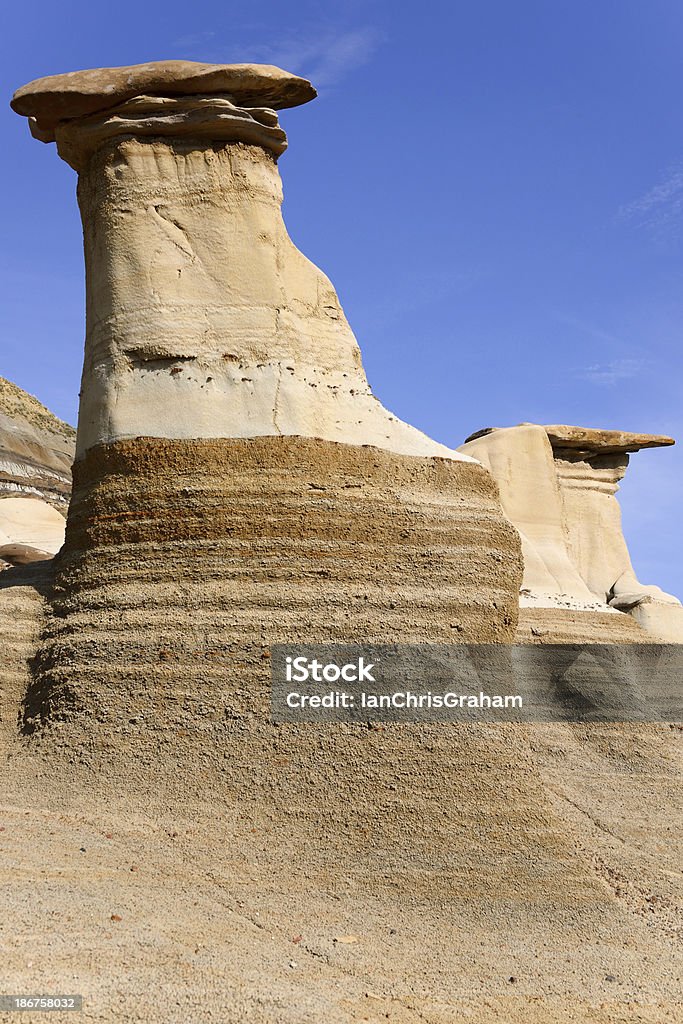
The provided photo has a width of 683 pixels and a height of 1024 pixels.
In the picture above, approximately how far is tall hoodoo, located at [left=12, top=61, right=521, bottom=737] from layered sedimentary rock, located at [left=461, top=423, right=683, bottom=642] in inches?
276

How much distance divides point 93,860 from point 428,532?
412 cm

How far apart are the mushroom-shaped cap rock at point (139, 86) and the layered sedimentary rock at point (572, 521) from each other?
347 inches

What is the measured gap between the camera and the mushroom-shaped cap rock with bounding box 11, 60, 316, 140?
11.5m

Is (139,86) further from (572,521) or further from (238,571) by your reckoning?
(572,521)

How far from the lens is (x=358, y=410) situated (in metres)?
11.4

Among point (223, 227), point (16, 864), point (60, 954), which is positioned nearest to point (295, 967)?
point (60, 954)

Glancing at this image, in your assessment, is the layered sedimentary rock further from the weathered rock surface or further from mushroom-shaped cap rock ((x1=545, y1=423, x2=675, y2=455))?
the weathered rock surface

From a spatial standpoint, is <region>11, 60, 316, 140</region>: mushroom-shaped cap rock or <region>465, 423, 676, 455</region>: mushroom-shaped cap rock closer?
<region>11, 60, 316, 140</region>: mushroom-shaped cap rock

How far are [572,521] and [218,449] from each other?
49.2 feet

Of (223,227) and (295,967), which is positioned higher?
(223,227)

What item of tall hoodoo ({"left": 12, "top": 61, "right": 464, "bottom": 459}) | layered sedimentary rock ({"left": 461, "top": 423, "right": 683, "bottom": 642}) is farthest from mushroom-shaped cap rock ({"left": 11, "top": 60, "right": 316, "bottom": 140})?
layered sedimentary rock ({"left": 461, "top": 423, "right": 683, "bottom": 642})

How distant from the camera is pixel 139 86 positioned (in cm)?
1156

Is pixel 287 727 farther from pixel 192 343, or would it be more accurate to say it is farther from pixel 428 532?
pixel 192 343

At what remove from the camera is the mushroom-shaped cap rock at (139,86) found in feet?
37.8
